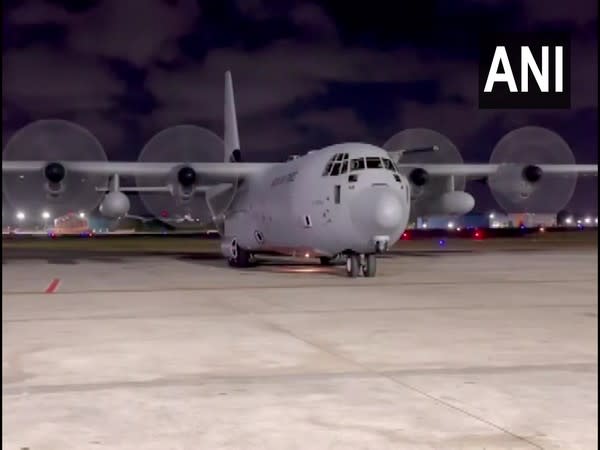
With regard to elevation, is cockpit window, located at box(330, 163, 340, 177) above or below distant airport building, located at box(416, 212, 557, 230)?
below

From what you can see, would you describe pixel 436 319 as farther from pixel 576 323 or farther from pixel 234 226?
pixel 234 226

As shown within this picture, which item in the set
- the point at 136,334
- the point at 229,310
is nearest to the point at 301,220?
the point at 229,310

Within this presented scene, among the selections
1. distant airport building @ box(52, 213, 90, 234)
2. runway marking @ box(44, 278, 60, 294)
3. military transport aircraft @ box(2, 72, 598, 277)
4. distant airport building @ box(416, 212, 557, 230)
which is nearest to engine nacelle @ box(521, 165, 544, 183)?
military transport aircraft @ box(2, 72, 598, 277)

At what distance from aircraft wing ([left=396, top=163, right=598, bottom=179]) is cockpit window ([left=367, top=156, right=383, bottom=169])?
947cm

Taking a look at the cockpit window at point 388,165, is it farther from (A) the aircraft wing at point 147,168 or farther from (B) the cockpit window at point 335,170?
(A) the aircraft wing at point 147,168

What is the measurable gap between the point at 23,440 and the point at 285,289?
12706mm

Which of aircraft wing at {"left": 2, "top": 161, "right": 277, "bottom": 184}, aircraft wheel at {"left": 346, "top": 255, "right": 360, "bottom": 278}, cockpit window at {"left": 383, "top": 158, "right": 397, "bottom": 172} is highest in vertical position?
aircraft wing at {"left": 2, "top": 161, "right": 277, "bottom": 184}

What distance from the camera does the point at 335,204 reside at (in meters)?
20.6

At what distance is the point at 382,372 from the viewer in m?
8.12

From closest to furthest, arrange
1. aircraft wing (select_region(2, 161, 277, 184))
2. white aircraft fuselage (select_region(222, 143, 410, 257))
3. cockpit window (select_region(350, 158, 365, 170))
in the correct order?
1. white aircraft fuselage (select_region(222, 143, 410, 257))
2. cockpit window (select_region(350, 158, 365, 170))
3. aircraft wing (select_region(2, 161, 277, 184))

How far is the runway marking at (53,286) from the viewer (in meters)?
18.1

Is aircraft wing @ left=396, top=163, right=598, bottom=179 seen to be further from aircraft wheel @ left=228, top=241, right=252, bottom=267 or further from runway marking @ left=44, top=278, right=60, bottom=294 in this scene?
runway marking @ left=44, top=278, right=60, bottom=294

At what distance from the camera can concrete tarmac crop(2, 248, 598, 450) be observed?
5.75 m

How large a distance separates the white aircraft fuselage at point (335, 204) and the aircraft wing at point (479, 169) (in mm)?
7347
